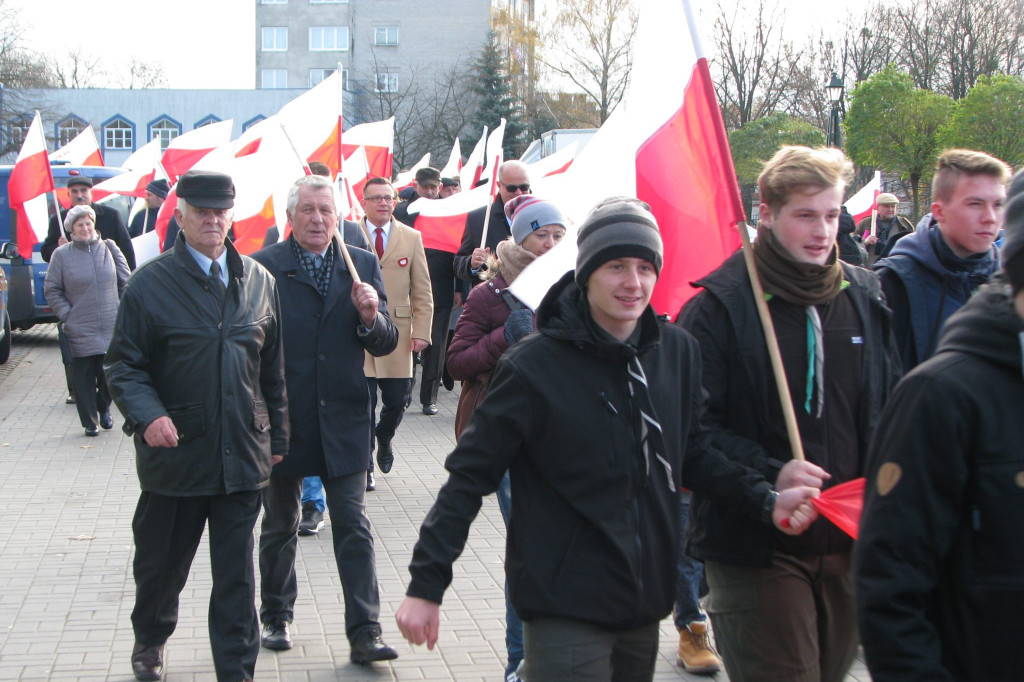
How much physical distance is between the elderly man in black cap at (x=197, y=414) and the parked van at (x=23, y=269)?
1062 cm

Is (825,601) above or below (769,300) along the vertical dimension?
below

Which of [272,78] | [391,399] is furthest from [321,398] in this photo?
[272,78]

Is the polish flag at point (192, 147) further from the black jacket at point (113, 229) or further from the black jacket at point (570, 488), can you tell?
the black jacket at point (570, 488)

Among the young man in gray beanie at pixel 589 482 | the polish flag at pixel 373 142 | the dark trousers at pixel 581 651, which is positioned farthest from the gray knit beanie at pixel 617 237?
the polish flag at pixel 373 142

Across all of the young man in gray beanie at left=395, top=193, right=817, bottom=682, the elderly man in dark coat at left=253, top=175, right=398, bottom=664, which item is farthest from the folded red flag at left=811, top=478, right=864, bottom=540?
the elderly man in dark coat at left=253, top=175, right=398, bottom=664

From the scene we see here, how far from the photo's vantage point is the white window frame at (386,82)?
222 ft

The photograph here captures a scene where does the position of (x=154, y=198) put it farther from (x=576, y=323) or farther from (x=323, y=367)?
(x=576, y=323)

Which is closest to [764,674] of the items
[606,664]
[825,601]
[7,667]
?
[825,601]

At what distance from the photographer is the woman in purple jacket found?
4480 millimetres

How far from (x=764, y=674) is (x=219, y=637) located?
222cm

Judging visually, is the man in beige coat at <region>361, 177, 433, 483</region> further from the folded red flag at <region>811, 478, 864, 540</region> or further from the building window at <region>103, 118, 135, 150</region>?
the building window at <region>103, 118, 135, 150</region>

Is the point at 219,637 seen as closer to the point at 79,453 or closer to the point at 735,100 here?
the point at 79,453

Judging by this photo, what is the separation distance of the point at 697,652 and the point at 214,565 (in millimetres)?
1988

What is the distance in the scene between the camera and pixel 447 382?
10836mm
